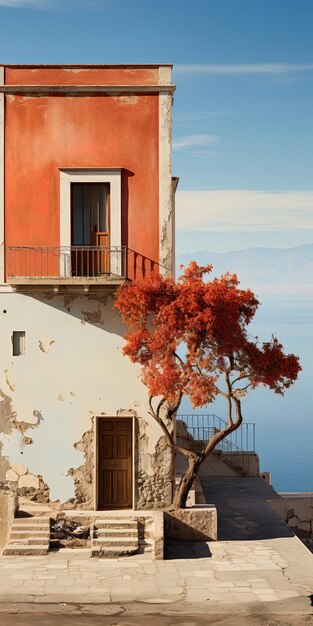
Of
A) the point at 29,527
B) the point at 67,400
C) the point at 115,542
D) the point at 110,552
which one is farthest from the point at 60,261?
the point at 110,552

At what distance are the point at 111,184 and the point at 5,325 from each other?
3.85 metres

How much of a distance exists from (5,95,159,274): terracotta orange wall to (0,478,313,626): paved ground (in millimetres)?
6446

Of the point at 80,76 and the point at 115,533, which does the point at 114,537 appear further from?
the point at 80,76

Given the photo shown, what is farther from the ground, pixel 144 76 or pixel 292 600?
pixel 144 76

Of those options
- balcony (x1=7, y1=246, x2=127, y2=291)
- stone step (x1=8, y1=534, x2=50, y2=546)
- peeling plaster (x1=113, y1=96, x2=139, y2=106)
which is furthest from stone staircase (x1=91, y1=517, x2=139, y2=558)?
peeling plaster (x1=113, y1=96, x2=139, y2=106)

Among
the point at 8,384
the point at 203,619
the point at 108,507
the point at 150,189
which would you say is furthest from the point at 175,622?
the point at 150,189

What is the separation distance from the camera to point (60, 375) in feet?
67.7

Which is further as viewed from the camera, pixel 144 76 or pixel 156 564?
pixel 144 76

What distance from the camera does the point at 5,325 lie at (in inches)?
814

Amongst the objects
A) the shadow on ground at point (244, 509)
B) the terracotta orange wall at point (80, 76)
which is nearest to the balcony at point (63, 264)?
the terracotta orange wall at point (80, 76)

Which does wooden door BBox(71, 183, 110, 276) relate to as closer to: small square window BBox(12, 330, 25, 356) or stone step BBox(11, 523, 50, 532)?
small square window BBox(12, 330, 25, 356)

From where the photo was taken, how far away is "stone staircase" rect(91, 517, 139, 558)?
61.5ft

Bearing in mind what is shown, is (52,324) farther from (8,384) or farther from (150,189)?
(150,189)

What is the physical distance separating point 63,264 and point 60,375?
2.42 m
